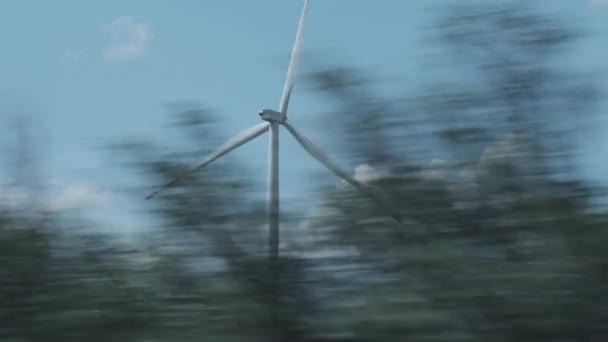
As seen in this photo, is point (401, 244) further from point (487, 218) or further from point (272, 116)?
point (272, 116)

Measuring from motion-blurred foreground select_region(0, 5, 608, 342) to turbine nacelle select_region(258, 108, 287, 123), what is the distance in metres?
1.31

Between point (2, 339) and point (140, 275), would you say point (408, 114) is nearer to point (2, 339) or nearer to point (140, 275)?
point (140, 275)

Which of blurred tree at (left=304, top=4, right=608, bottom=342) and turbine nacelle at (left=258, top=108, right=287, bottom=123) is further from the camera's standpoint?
turbine nacelle at (left=258, top=108, right=287, bottom=123)

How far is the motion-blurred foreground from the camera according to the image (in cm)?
568

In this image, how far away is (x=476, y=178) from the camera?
6188mm

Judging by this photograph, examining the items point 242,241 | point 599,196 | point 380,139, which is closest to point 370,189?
point 380,139

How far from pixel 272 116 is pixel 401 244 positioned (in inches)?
118


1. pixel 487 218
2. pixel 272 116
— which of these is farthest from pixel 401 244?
pixel 272 116

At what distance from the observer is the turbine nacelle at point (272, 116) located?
8170 millimetres

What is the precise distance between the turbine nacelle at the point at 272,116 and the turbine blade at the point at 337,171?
41.9 inches

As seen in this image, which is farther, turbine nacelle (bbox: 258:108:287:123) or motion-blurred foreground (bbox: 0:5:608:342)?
turbine nacelle (bbox: 258:108:287:123)

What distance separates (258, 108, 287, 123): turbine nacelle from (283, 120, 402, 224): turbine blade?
106 centimetres

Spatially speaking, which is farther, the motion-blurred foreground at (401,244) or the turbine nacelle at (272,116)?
the turbine nacelle at (272,116)

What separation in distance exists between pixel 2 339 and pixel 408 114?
2830mm
